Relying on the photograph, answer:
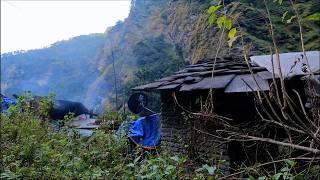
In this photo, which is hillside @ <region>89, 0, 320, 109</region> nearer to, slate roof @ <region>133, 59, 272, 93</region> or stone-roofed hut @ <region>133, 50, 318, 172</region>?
slate roof @ <region>133, 59, 272, 93</region>

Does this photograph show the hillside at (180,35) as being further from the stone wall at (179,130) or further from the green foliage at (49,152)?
the green foliage at (49,152)

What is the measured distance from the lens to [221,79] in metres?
6.25

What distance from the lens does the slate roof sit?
5.61 metres

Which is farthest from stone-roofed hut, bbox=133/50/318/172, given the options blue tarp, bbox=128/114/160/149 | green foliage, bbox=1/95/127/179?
blue tarp, bbox=128/114/160/149

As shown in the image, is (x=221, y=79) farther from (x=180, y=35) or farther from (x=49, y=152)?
(x=180, y=35)

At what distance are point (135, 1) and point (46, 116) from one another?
107ft

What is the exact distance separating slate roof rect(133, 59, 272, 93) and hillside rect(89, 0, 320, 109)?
0.78 m

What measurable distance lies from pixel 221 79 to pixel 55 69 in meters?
43.8

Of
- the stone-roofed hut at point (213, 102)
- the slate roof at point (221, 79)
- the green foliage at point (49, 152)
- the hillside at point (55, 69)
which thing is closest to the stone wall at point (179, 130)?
the stone-roofed hut at point (213, 102)

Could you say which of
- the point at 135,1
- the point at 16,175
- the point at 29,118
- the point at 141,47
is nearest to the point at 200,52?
the point at 29,118

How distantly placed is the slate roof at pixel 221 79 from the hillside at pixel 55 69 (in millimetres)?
29083

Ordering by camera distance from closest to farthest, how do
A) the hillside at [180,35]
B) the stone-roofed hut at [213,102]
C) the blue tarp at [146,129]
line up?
the stone-roofed hut at [213,102], the blue tarp at [146,129], the hillside at [180,35]

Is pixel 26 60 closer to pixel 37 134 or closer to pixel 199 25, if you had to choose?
pixel 199 25

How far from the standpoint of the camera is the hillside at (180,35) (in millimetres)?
10953
